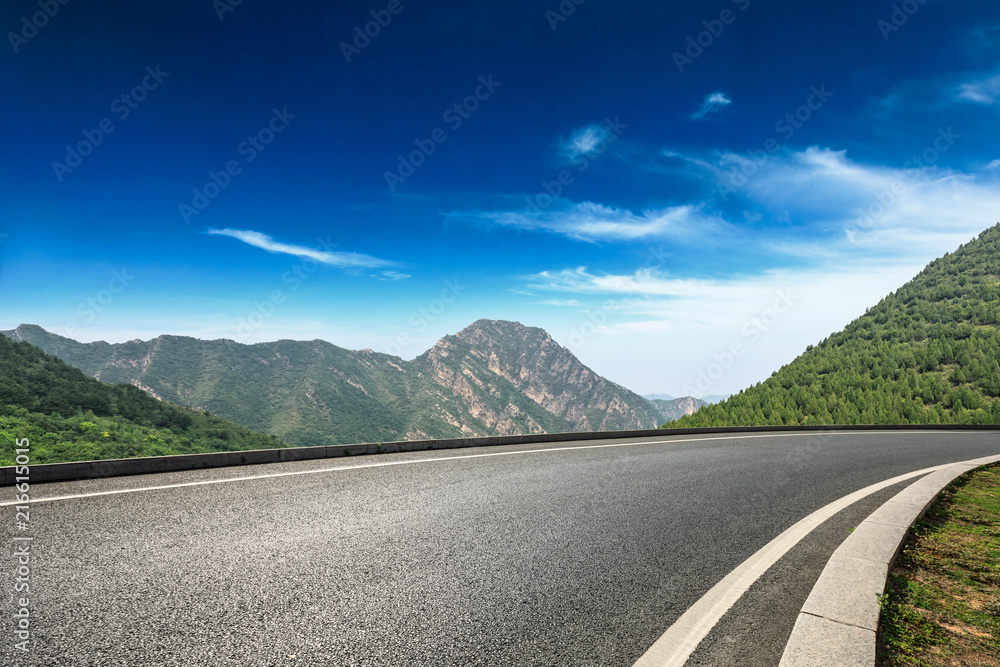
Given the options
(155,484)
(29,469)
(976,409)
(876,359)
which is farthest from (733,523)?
(876,359)

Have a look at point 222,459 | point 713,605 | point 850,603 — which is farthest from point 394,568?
point 222,459

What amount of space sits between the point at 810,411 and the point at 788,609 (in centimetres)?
8775

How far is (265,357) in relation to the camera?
572 ft

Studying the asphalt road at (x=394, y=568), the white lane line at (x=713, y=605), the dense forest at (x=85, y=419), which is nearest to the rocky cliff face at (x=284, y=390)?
the dense forest at (x=85, y=419)

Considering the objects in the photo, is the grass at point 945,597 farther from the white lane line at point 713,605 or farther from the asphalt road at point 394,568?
the white lane line at point 713,605

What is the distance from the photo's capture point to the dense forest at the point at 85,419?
41.0m

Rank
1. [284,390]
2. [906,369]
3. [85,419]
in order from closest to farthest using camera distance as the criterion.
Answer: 1. [85,419]
2. [906,369]
3. [284,390]

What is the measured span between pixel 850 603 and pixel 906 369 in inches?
4037

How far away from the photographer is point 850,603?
118 inches

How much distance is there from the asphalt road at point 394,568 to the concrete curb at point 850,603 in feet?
0.60

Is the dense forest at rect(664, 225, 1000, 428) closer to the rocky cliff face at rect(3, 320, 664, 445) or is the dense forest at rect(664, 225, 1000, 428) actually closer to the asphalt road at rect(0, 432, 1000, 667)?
the asphalt road at rect(0, 432, 1000, 667)

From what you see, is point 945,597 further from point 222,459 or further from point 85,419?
point 85,419

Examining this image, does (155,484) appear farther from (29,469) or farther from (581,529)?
(581,529)

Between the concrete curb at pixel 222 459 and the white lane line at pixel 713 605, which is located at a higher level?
the concrete curb at pixel 222 459
